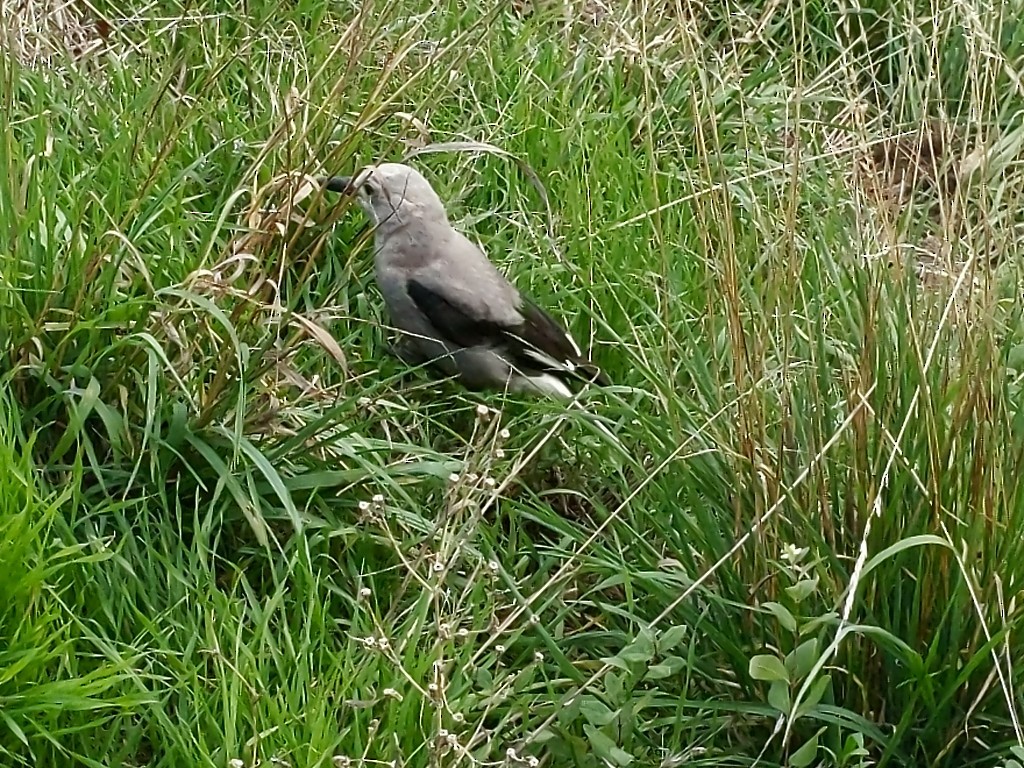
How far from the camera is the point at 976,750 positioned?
2.31 meters

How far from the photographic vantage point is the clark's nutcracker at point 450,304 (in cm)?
335

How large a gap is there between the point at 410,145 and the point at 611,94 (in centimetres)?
83

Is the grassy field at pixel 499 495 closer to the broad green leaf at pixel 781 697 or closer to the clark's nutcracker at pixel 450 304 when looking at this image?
the broad green leaf at pixel 781 697

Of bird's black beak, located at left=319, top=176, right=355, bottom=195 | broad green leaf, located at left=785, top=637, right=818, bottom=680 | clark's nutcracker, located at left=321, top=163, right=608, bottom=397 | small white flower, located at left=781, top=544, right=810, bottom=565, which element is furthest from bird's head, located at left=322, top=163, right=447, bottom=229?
broad green leaf, located at left=785, top=637, right=818, bottom=680

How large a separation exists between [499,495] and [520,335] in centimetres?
87

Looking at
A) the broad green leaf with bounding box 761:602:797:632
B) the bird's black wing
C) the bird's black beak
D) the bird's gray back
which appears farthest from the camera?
the bird's gray back

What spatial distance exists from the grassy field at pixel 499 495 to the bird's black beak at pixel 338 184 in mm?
54

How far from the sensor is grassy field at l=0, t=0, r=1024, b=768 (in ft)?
7.20

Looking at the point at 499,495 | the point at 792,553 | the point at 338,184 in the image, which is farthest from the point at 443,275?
the point at 792,553

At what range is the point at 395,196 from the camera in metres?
3.34

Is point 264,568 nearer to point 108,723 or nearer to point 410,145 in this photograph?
point 108,723

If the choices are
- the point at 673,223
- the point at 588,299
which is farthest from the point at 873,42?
the point at 588,299

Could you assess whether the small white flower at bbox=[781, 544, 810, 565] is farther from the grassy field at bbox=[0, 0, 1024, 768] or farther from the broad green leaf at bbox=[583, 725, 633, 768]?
the broad green leaf at bbox=[583, 725, 633, 768]

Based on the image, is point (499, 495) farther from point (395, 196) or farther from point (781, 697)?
point (395, 196)
